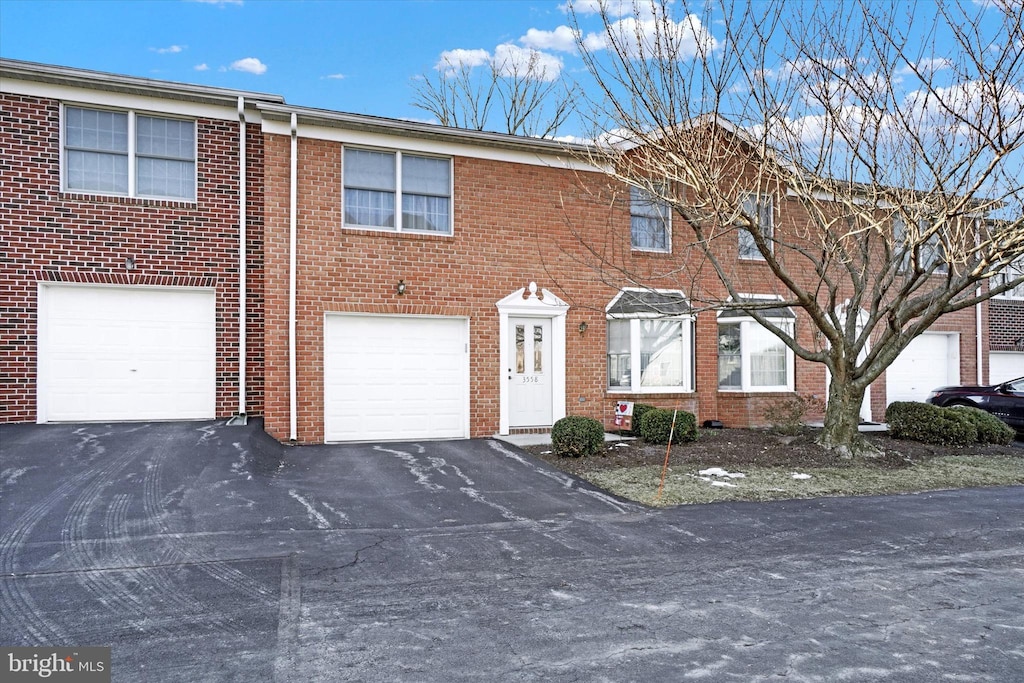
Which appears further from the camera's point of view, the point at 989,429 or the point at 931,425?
the point at 989,429

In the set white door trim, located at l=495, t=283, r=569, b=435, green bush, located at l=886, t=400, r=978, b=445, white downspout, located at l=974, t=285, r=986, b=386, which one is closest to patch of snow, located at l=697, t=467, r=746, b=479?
white door trim, located at l=495, t=283, r=569, b=435

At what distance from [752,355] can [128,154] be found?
1202 cm

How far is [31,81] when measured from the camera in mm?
9953

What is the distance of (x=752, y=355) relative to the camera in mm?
14000

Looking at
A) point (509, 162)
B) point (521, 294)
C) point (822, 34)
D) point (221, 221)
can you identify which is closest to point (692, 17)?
point (822, 34)

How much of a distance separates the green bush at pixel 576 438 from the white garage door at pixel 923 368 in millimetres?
9220

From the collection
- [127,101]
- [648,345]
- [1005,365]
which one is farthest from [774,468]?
[1005,365]

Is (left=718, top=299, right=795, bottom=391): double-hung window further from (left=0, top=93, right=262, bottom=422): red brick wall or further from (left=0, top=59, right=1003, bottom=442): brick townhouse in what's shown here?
(left=0, top=93, right=262, bottom=422): red brick wall

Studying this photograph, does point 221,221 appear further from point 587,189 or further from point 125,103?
point 587,189

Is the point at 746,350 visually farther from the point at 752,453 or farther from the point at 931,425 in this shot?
the point at 752,453

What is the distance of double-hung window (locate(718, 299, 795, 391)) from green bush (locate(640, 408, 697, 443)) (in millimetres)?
2717

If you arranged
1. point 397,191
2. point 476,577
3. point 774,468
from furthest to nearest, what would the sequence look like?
point 397,191
point 774,468
point 476,577

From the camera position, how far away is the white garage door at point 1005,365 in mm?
17109

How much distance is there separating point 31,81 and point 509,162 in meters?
7.45
